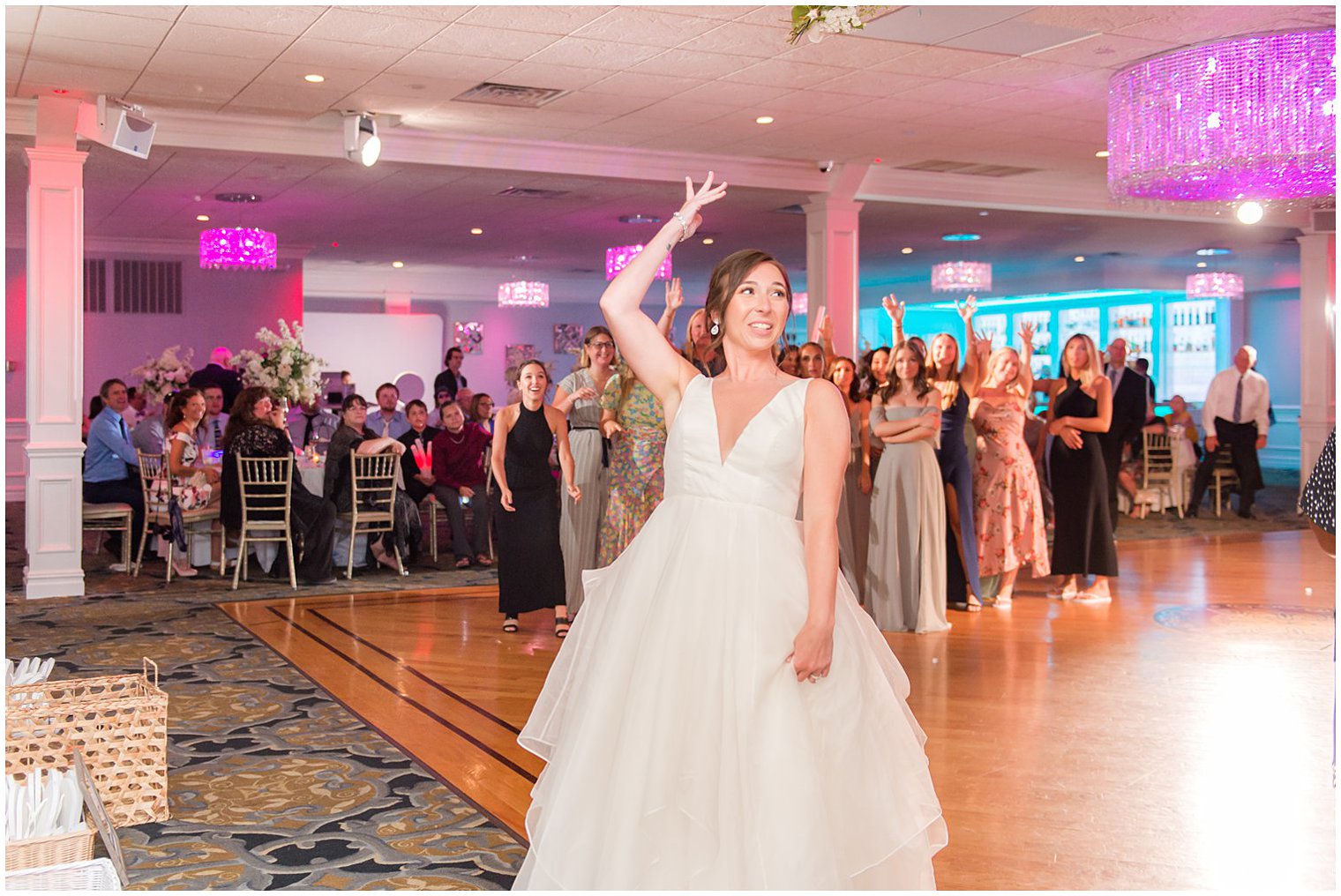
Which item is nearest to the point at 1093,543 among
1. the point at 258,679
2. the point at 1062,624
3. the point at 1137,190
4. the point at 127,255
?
the point at 1062,624

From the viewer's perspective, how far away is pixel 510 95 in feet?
25.7

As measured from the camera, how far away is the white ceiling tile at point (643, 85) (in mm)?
7309

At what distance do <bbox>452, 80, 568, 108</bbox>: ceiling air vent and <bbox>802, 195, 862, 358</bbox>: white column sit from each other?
3.46 metres

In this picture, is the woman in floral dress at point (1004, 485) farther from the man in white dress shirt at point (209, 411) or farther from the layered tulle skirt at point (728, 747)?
the man in white dress shirt at point (209, 411)

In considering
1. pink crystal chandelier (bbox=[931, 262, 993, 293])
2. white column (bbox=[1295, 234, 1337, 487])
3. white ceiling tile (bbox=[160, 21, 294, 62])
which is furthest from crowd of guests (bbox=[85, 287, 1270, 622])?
pink crystal chandelier (bbox=[931, 262, 993, 293])

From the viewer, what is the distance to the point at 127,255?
14.8m

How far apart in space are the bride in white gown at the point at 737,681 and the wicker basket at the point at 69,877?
2.93 feet

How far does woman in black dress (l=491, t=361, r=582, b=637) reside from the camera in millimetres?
6453

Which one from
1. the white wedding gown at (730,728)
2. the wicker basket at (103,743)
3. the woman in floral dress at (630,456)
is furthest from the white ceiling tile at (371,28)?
the white wedding gown at (730,728)

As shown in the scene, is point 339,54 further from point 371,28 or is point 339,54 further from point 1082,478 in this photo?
point 1082,478

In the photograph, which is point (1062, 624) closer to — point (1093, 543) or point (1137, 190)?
point (1093, 543)

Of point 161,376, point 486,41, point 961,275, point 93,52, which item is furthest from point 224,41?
point 961,275

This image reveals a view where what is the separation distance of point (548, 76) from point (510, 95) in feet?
2.09

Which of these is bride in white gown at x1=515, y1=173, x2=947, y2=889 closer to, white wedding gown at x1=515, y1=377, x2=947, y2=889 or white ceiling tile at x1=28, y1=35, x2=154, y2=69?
white wedding gown at x1=515, y1=377, x2=947, y2=889
